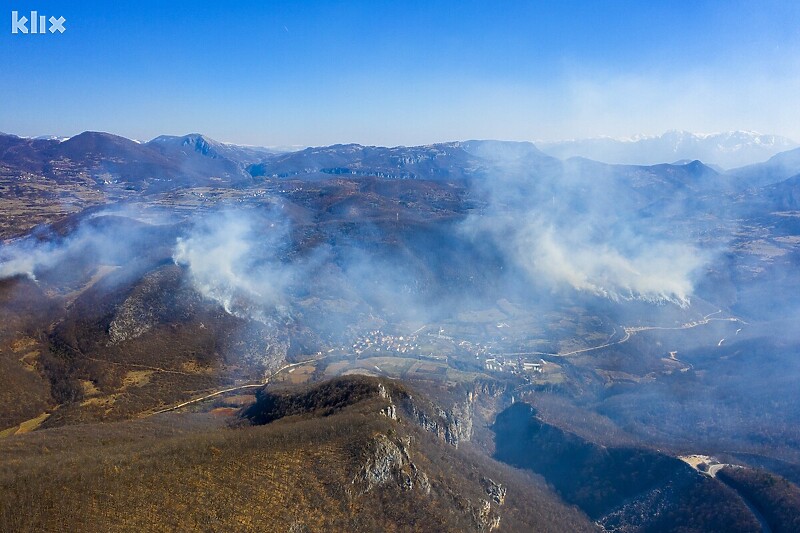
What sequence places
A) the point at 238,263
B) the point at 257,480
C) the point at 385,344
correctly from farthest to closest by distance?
1. the point at 238,263
2. the point at 385,344
3. the point at 257,480

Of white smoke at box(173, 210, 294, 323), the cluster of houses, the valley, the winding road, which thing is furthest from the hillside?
white smoke at box(173, 210, 294, 323)

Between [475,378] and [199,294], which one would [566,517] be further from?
[199,294]

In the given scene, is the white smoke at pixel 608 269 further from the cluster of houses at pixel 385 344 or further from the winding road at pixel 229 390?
the winding road at pixel 229 390

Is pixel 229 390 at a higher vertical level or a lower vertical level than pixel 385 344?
higher

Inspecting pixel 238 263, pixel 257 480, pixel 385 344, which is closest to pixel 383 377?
pixel 385 344

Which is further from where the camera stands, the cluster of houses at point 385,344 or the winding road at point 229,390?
the cluster of houses at point 385,344

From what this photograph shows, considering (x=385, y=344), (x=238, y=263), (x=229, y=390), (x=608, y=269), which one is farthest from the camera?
(x=608, y=269)

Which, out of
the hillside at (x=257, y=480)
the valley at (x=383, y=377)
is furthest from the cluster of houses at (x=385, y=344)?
the hillside at (x=257, y=480)

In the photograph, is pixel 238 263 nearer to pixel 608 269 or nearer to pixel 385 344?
pixel 385 344

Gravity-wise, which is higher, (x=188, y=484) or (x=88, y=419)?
(x=188, y=484)

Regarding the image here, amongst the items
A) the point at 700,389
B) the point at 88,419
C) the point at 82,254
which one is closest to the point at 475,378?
the point at 700,389

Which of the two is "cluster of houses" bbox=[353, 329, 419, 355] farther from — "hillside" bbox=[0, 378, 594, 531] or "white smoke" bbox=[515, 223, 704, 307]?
"white smoke" bbox=[515, 223, 704, 307]
